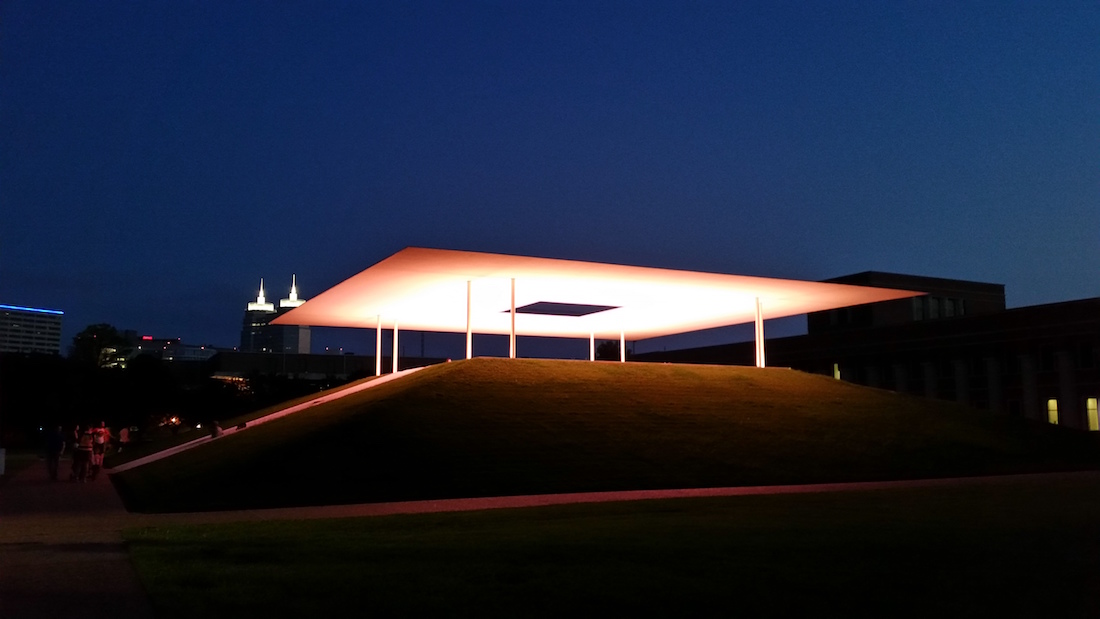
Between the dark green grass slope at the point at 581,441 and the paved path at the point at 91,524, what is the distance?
95 centimetres

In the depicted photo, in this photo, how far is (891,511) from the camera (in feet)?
43.1

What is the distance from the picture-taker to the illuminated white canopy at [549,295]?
A: 2509 centimetres

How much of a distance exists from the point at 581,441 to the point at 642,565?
12.4m

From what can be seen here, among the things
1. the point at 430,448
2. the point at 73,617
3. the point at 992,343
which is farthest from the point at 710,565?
the point at 992,343

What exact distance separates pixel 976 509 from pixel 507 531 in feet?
23.7

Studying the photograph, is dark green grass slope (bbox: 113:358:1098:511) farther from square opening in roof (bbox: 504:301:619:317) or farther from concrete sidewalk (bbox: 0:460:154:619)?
square opening in roof (bbox: 504:301:619:317)

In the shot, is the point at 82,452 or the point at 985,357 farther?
the point at 985,357

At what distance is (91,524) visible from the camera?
1253 cm

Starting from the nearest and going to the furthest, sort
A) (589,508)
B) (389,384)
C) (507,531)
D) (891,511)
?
(507,531)
(891,511)
(589,508)
(389,384)

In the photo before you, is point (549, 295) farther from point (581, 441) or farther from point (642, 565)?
point (642, 565)

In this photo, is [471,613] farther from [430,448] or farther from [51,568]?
[430,448]

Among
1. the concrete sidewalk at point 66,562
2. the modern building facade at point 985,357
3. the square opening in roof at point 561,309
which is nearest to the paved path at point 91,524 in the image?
the concrete sidewalk at point 66,562

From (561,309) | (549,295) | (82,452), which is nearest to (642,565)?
(82,452)

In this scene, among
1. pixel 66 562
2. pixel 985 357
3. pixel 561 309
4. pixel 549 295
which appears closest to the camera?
pixel 66 562
